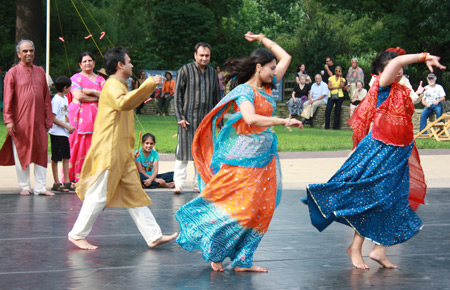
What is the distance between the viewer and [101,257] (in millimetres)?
6781

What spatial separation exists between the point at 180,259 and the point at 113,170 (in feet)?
3.17

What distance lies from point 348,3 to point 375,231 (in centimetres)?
2835

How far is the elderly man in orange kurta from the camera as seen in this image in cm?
1025

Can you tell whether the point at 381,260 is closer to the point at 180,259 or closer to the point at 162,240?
the point at 180,259

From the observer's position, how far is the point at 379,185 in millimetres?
6344

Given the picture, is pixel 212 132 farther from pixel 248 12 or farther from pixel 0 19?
pixel 248 12

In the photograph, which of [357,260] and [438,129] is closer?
[357,260]

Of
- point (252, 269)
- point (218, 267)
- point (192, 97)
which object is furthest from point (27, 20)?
point (252, 269)

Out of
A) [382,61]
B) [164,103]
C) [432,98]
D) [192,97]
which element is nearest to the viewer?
[382,61]

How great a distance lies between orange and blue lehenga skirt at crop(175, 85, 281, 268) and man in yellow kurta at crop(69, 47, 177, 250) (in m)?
0.85

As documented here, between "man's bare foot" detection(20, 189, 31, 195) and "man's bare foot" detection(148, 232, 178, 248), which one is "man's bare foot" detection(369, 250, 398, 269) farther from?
"man's bare foot" detection(20, 189, 31, 195)

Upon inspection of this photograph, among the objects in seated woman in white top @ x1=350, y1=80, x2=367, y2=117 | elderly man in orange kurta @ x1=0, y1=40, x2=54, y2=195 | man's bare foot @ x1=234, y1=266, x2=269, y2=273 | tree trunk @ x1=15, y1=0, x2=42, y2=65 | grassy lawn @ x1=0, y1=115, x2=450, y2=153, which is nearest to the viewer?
man's bare foot @ x1=234, y1=266, x2=269, y2=273

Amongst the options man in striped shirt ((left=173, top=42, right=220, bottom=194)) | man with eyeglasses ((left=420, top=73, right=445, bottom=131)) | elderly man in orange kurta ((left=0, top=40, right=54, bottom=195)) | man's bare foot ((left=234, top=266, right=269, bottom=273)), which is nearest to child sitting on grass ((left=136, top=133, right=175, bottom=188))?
man in striped shirt ((left=173, top=42, right=220, bottom=194))

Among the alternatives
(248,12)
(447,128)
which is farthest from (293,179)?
(248,12)
